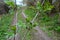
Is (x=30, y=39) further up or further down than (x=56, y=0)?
further down

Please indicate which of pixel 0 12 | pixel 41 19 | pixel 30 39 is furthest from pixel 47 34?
pixel 0 12

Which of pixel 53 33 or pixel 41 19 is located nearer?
pixel 53 33

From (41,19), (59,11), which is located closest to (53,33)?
(41,19)

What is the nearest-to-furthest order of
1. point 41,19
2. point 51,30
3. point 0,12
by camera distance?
point 51,30 → point 41,19 → point 0,12

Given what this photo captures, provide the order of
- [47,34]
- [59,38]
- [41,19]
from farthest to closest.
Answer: [41,19]
[47,34]
[59,38]

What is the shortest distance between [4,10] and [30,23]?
14809 mm

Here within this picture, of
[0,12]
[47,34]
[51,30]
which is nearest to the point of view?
[47,34]

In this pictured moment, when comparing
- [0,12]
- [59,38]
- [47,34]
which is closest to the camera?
[59,38]

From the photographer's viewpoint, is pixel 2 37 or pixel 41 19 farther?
pixel 41 19

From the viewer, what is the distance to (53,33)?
8.21m

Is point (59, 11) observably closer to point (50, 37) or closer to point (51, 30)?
point (51, 30)

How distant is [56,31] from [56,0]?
20.1ft

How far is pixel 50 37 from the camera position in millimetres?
7594

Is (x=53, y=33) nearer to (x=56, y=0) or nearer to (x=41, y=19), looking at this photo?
(x=41, y=19)
